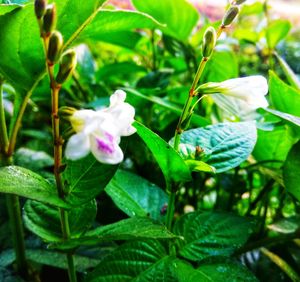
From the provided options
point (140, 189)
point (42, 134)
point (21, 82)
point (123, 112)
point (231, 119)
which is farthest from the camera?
point (42, 134)

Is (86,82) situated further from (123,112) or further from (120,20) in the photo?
(123,112)

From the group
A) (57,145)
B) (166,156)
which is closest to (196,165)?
(166,156)

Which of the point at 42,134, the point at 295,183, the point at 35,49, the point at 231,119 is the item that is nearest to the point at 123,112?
the point at 35,49

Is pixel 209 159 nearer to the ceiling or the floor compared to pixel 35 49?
nearer to the floor

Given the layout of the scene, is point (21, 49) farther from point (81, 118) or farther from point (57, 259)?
point (57, 259)

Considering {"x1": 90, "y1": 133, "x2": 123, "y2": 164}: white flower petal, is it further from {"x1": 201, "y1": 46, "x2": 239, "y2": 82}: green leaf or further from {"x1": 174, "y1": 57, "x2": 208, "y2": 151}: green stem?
{"x1": 201, "y1": 46, "x2": 239, "y2": 82}: green leaf

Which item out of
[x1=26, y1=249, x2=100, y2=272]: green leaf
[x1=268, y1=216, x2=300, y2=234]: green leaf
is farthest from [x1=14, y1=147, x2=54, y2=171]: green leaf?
[x1=268, y1=216, x2=300, y2=234]: green leaf

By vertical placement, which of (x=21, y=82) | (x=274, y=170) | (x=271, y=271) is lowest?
(x=271, y=271)
